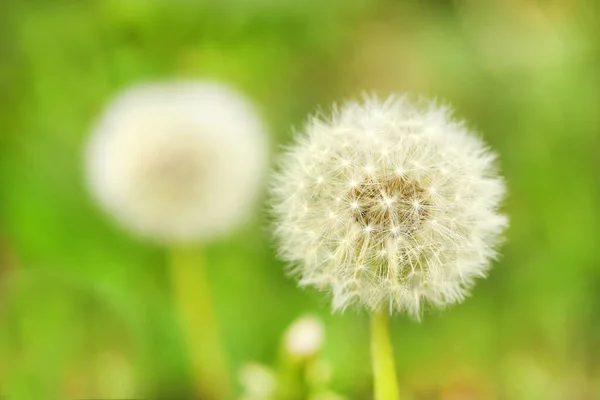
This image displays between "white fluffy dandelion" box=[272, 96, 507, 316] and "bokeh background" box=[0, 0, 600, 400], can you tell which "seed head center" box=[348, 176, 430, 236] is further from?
"bokeh background" box=[0, 0, 600, 400]

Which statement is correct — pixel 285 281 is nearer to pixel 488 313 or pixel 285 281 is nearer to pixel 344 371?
pixel 344 371

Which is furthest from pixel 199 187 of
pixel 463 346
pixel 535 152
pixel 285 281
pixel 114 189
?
pixel 535 152

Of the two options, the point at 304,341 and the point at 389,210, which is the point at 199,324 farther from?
the point at 389,210

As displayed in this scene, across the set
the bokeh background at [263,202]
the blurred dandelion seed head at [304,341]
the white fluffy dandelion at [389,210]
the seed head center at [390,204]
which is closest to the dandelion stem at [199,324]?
the bokeh background at [263,202]

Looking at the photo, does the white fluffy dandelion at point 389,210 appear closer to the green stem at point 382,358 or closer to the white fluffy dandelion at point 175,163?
the green stem at point 382,358

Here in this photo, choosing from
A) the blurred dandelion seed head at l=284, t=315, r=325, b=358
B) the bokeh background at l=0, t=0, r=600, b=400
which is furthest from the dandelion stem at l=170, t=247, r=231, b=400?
the blurred dandelion seed head at l=284, t=315, r=325, b=358
